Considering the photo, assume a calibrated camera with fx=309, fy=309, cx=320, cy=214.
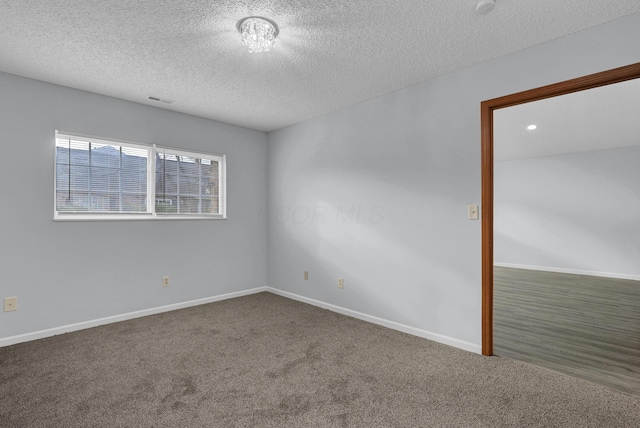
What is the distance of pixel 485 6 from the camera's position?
181 centimetres

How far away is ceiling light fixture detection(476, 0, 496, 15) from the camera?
5.86 ft

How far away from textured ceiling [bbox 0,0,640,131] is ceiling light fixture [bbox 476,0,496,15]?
61mm

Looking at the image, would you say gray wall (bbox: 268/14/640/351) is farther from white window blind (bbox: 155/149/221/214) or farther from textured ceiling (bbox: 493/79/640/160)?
textured ceiling (bbox: 493/79/640/160)

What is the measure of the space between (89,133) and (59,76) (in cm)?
56

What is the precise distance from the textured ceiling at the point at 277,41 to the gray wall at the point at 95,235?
0.31 m

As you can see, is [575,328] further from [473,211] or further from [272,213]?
[272,213]

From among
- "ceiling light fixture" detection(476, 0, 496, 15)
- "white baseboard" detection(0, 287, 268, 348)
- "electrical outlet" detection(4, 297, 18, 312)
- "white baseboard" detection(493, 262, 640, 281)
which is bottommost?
"white baseboard" detection(493, 262, 640, 281)

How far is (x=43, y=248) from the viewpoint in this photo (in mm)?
2910

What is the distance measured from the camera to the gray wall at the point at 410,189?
7.81 feet

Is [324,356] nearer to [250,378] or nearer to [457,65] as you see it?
[250,378]

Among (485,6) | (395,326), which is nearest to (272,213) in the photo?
(395,326)

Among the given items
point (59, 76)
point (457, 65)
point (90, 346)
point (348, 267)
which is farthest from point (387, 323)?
point (59, 76)

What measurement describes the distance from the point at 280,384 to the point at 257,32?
7.79 feet

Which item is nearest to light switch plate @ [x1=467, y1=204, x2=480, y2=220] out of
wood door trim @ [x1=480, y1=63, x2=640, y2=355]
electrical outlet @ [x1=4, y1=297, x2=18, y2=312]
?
wood door trim @ [x1=480, y1=63, x2=640, y2=355]
